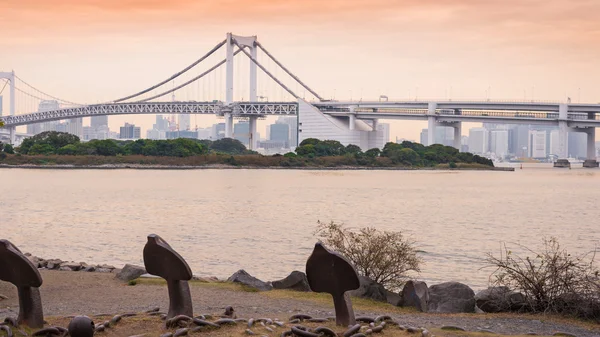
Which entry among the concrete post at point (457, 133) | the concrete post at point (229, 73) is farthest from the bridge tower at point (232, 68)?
the concrete post at point (457, 133)

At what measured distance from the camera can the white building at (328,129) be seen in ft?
268

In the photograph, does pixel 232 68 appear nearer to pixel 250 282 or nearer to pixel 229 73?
pixel 229 73

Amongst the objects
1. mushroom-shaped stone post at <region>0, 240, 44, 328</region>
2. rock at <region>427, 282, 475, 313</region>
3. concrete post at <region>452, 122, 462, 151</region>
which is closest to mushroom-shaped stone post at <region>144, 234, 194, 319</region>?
mushroom-shaped stone post at <region>0, 240, 44, 328</region>

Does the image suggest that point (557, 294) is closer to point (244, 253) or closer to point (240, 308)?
point (240, 308)

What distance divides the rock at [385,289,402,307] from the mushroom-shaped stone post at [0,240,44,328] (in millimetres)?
3876

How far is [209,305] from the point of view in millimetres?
8438

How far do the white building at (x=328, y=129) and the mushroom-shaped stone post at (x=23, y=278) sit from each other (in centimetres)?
7513

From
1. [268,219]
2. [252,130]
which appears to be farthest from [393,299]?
[252,130]

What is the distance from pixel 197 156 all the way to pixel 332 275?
213ft

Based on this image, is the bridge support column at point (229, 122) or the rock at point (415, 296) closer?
the rock at point (415, 296)

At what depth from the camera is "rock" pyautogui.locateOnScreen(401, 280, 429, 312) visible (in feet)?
29.7

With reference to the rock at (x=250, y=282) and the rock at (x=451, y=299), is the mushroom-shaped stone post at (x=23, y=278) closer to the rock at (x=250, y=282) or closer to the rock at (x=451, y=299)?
the rock at (x=250, y=282)

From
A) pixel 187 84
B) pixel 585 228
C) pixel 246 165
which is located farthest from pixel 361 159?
pixel 585 228

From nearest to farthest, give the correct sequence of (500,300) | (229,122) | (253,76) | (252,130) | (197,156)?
(500,300), (197,156), (253,76), (229,122), (252,130)
